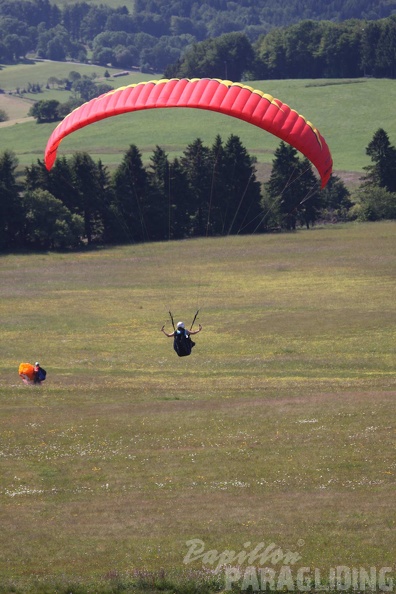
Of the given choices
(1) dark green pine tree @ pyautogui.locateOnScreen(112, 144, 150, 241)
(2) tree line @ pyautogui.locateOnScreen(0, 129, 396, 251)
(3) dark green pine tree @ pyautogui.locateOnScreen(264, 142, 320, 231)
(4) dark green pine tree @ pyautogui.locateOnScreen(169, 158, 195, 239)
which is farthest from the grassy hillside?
(1) dark green pine tree @ pyautogui.locateOnScreen(112, 144, 150, 241)

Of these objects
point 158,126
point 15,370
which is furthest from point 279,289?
point 158,126

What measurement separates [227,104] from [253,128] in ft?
396

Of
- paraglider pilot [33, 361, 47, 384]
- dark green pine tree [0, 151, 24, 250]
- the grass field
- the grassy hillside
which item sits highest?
the grassy hillside

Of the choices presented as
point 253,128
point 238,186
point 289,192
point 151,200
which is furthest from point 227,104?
point 253,128

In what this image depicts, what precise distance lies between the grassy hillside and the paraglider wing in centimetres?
9568

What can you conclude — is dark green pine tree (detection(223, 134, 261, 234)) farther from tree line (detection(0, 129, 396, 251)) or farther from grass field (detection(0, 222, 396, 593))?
grass field (detection(0, 222, 396, 593))

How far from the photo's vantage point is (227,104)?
92.9ft

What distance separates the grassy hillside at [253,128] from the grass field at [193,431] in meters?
70.2

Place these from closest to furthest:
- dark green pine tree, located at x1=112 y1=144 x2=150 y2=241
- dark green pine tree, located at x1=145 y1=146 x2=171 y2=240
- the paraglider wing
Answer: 1. the paraglider wing
2. dark green pine tree, located at x1=112 y1=144 x2=150 y2=241
3. dark green pine tree, located at x1=145 y1=146 x2=171 y2=240

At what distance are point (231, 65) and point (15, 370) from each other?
152 meters

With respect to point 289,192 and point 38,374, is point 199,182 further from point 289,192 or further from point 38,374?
point 38,374

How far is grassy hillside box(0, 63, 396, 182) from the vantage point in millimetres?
134750

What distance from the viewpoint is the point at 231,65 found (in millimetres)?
186625

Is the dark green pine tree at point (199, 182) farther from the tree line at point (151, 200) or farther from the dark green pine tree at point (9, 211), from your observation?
the dark green pine tree at point (9, 211)
